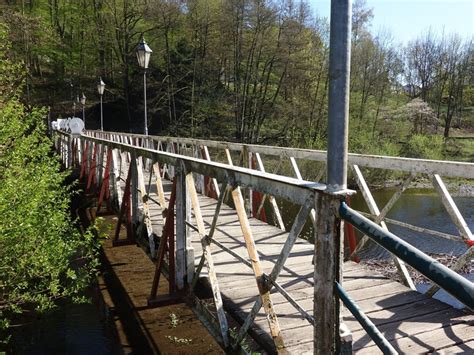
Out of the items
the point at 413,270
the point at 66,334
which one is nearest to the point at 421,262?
the point at 66,334

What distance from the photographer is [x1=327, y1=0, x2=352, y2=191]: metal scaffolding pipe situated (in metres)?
1.59

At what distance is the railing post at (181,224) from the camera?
3.40 metres

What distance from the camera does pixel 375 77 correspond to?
30938 mm

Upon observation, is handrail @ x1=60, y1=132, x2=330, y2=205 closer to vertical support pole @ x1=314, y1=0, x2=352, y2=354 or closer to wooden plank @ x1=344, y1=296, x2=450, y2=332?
vertical support pole @ x1=314, y1=0, x2=352, y2=354

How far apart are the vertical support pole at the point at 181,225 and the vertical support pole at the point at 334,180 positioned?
1.82 metres

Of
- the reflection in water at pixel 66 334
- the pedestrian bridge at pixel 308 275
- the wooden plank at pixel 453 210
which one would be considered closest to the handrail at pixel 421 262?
the pedestrian bridge at pixel 308 275

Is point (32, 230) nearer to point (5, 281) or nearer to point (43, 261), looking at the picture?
point (43, 261)

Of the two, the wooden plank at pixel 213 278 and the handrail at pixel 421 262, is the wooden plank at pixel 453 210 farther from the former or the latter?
the handrail at pixel 421 262

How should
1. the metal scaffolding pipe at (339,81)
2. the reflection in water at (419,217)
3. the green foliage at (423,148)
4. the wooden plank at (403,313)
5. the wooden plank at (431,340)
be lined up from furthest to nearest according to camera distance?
1. the green foliage at (423,148)
2. the reflection in water at (419,217)
3. the wooden plank at (403,313)
4. the wooden plank at (431,340)
5. the metal scaffolding pipe at (339,81)

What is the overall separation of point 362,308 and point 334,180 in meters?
1.67

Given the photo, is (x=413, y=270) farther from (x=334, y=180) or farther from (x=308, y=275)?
(x=334, y=180)

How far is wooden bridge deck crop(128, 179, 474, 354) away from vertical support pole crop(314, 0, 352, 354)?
2.29 ft

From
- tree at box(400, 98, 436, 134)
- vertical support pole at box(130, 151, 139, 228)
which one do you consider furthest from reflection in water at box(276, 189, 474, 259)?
tree at box(400, 98, 436, 134)

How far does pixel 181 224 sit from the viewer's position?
3.49 metres
